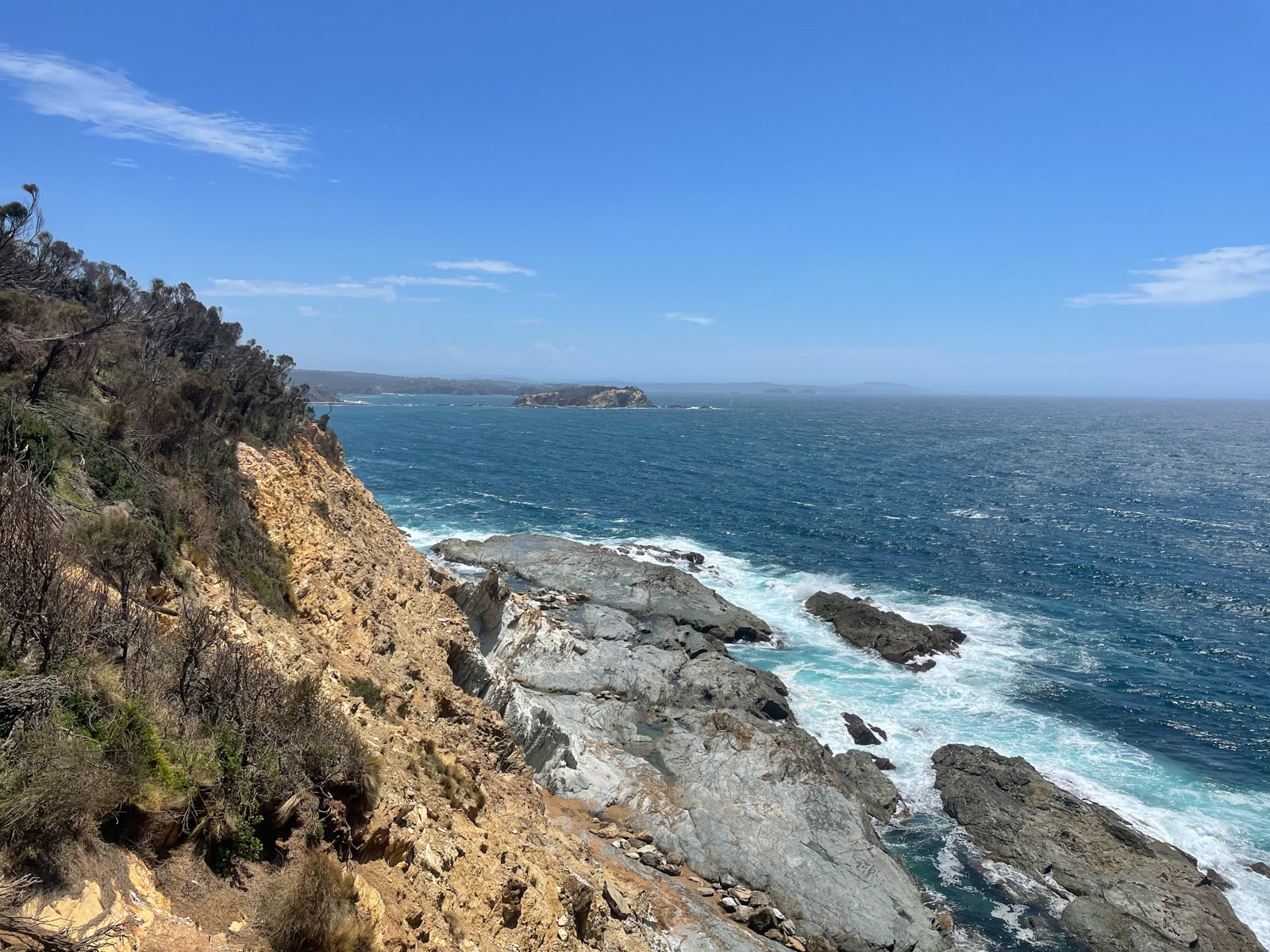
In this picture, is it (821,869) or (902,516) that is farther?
(902,516)

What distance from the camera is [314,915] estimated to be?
7.76 m

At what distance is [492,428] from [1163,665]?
124850 mm

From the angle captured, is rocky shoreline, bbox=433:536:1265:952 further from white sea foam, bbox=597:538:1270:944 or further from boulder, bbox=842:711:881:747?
white sea foam, bbox=597:538:1270:944

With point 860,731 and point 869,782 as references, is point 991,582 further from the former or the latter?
point 869,782

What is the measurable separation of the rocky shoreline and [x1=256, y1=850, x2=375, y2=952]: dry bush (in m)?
11.4

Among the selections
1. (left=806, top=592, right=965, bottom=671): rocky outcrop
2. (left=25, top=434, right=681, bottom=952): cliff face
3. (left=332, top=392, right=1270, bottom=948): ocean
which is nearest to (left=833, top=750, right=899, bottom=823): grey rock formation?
(left=332, top=392, right=1270, bottom=948): ocean

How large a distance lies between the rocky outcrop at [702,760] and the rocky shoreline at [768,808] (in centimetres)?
7

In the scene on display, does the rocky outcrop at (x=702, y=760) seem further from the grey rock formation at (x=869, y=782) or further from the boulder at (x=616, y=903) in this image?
the boulder at (x=616, y=903)

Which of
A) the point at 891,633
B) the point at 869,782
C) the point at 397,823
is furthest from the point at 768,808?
the point at 891,633

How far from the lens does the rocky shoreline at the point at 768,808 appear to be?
2034cm

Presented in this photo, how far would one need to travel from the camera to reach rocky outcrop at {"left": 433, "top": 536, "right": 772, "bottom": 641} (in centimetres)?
4091

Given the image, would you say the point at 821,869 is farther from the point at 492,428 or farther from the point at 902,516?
the point at 492,428

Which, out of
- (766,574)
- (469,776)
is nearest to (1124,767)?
(766,574)

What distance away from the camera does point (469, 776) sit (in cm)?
1477
